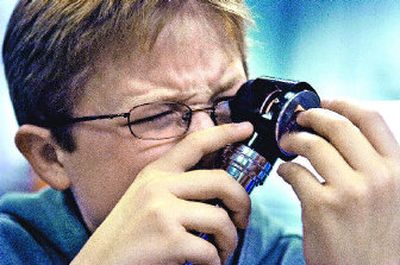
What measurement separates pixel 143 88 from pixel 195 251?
0.31 meters

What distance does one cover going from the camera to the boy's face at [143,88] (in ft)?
3.67

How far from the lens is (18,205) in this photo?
1.40 metres

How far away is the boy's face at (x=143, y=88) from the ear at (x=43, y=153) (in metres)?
0.08

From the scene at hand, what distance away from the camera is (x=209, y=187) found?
965 millimetres

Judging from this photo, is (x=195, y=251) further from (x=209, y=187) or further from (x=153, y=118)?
(x=153, y=118)

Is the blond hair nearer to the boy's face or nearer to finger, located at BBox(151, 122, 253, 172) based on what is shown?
the boy's face

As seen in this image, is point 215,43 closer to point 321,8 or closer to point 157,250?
point 157,250

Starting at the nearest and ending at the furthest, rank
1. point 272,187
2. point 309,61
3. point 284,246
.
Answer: point 284,246, point 309,61, point 272,187

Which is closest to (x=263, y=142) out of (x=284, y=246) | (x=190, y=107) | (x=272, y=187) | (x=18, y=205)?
(x=190, y=107)

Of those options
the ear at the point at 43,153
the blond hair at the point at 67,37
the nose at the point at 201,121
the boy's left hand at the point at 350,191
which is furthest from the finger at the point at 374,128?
the ear at the point at 43,153

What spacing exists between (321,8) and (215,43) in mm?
743

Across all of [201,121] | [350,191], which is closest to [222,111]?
[201,121]

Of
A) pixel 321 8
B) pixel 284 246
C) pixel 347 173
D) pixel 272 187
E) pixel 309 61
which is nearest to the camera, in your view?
pixel 347 173

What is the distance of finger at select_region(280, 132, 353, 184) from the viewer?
91cm
